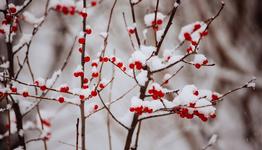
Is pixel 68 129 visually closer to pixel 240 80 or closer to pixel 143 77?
pixel 240 80

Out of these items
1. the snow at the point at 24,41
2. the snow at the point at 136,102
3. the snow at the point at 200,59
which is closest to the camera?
the snow at the point at 136,102

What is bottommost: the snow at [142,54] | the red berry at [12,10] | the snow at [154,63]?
the snow at [154,63]

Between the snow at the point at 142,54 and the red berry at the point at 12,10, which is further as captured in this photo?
the red berry at the point at 12,10

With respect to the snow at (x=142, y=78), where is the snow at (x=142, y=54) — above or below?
above

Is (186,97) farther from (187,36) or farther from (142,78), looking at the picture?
(187,36)

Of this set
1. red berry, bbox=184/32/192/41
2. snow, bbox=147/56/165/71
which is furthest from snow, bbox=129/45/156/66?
red berry, bbox=184/32/192/41

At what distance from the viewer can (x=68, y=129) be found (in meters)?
6.31

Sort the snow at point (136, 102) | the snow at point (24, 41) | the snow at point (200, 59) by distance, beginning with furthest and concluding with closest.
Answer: the snow at point (24, 41)
the snow at point (200, 59)
the snow at point (136, 102)

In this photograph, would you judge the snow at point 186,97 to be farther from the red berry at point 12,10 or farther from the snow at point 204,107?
the red berry at point 12,10

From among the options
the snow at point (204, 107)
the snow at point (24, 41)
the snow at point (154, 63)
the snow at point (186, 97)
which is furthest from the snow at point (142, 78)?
the snow at point (24, 41)

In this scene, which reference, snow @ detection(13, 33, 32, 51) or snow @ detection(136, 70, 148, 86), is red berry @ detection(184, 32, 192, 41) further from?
snow @ detection(13, 33, 32, 51)

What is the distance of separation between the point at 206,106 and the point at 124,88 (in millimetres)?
6367

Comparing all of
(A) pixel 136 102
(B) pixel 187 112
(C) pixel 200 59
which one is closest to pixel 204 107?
(B) pixel 187 112

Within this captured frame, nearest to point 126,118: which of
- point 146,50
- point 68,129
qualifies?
point 146,50
